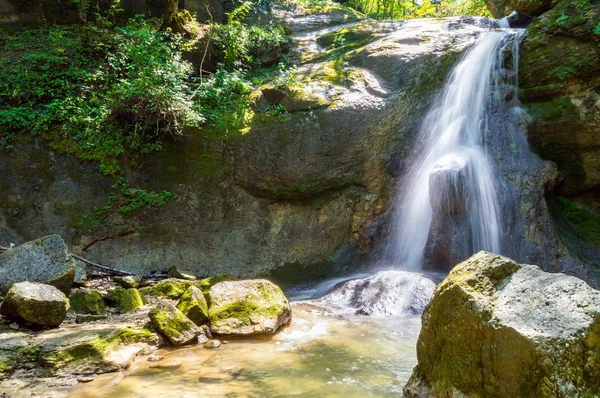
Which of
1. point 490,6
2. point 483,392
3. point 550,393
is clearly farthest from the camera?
point 490,6

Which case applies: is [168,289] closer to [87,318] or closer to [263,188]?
[87,318]

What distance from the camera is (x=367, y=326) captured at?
5293 millimetres

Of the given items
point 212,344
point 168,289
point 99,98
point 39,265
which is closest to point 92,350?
point 212,344

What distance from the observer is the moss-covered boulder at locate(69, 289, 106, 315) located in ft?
17.8

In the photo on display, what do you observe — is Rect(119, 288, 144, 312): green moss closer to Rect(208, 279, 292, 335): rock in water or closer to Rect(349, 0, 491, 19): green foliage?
Rect(208, 279, 292, 335): rock in water

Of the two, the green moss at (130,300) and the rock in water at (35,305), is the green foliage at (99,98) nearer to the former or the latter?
the green moss at (130,300)

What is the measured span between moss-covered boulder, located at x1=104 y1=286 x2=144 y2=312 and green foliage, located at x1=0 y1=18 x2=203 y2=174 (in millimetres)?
3693

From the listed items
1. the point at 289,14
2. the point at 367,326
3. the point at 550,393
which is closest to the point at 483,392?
the point at 550,393

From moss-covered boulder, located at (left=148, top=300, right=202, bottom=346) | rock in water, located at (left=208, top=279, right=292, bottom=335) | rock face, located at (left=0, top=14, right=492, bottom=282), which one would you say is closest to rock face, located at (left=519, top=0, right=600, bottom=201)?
rock face, located at (left=0, top=14, right=492, bottom=282)

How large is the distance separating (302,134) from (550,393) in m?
7.86

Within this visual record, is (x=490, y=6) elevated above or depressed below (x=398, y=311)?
above

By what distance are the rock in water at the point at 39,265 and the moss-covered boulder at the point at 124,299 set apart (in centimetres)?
60

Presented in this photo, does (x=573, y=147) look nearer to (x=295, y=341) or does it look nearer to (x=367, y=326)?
(x=367, y=326)

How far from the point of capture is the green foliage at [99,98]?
8914 millimetres
